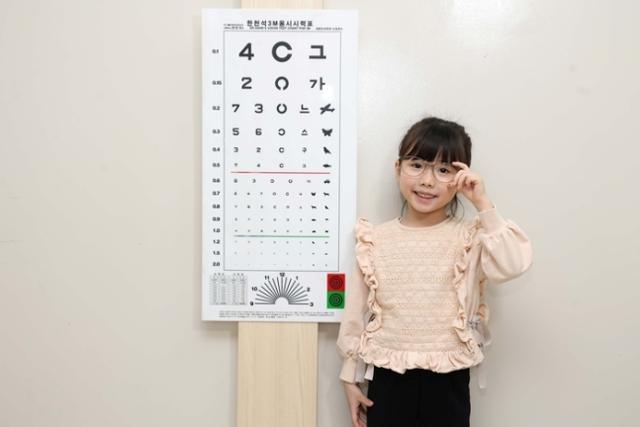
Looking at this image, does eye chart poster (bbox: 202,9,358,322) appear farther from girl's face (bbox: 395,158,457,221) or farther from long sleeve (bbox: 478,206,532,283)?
long sleeve (bbox: 478,206,532,283)

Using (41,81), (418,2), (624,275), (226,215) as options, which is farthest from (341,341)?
(41,81)

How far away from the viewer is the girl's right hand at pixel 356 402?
1.08 metres

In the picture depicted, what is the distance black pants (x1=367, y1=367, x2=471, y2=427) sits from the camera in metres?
1.01

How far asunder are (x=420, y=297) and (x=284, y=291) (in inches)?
12.6

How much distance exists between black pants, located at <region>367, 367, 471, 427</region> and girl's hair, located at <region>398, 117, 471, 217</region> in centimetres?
45

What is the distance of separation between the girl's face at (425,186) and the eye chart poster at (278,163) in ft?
0.46

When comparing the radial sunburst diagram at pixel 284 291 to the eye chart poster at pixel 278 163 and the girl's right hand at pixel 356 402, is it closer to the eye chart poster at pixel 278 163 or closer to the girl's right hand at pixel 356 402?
the eye chart poster at pixel 278 163

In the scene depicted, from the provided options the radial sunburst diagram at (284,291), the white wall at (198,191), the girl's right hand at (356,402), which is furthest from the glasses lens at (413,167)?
the girl's right hand at (356,402)

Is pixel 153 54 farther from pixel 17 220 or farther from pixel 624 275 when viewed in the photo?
pixel 624 275

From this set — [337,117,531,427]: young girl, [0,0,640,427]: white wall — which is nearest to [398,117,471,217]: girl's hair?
[337,117,531,427]: young girl

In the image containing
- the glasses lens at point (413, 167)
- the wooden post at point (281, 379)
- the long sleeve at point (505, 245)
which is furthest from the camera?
the wooden post at point (281, 379)

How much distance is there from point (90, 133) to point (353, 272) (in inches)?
28.4

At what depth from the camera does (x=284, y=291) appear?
3.75 feet

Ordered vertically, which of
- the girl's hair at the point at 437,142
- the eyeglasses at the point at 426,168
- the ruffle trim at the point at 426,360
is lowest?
the ruffle trim at the point at 426,360
